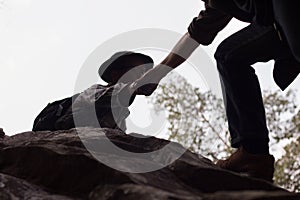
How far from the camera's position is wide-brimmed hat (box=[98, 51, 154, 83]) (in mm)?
4883

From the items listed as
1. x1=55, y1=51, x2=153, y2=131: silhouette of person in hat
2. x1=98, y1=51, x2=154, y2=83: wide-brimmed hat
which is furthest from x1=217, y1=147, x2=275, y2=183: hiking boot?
x1=98, y1=51, x2=154, y2=83: wide-brimmed hat

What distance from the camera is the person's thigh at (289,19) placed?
2615 millimetres

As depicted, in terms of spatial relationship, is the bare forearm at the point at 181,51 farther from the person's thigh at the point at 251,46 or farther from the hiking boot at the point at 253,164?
the hiking boot at the point at 253,164

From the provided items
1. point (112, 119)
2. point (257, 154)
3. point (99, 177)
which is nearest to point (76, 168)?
point (99, 177)

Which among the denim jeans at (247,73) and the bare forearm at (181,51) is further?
the bare forearm at (181,51)

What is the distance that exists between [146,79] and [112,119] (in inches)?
47.9

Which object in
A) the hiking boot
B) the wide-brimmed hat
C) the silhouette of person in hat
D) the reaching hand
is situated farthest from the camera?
the wide-brimmed hat

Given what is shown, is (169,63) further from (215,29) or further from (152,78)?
(215,29)

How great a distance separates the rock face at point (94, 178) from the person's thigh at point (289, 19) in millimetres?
969

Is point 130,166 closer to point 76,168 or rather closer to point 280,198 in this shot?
point 76,168

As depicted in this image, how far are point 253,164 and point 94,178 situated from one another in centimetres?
138

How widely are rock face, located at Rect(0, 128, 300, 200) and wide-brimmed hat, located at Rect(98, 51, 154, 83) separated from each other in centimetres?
161

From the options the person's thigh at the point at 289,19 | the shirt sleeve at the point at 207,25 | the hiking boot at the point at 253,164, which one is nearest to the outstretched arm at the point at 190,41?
the shirt sleeve at the point at 207,25

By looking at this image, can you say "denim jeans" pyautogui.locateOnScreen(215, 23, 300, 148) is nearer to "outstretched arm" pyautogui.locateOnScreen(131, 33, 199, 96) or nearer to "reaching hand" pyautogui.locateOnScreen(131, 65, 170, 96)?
"outstretched arm" pyautogui.locateOnScreen(131, 33, 199, 96)
